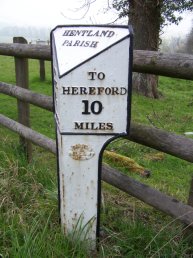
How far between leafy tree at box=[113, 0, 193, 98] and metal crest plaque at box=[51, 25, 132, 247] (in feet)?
23.2

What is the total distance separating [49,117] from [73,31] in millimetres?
4399

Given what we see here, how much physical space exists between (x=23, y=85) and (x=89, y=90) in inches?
84.3

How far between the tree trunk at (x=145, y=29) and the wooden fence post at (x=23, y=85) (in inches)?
215

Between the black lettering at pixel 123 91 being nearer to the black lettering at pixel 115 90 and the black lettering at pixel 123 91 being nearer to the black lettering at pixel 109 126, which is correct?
the black lettering at pixel 115 90

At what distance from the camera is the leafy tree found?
358 inches

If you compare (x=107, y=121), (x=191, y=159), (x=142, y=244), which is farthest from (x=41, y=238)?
(x=191, y=159)

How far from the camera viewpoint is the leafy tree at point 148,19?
909 centimetres

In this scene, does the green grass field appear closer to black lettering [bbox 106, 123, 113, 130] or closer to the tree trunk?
black lettering [bbox 106, 123, 113, 130]

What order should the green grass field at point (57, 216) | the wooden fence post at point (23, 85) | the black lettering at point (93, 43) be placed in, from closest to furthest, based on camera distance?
the black lettering at point (93, 43) → the green grass field at point (57, 216) → the wooden fence post at point (23, 85)

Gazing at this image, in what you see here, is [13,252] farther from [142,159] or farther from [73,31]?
[142,159]

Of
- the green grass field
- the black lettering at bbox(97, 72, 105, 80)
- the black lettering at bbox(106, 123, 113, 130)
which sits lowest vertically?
the green grass field

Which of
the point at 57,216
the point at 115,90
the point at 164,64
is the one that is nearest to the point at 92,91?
the point at 115,90

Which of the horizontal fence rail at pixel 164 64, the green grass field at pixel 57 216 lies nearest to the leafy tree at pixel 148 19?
the green grass field at pixel 57 216

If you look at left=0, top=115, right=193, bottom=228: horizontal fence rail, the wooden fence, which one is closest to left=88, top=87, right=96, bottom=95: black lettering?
the wooden fence
